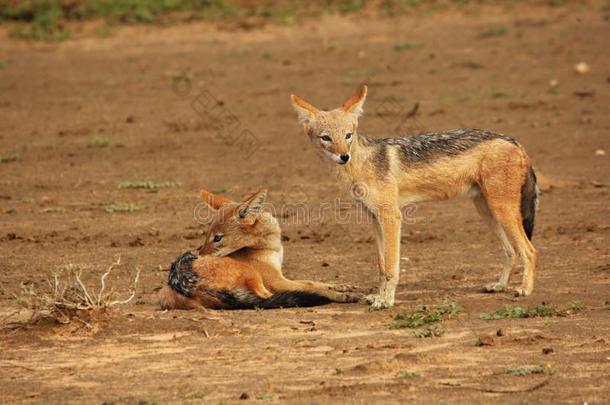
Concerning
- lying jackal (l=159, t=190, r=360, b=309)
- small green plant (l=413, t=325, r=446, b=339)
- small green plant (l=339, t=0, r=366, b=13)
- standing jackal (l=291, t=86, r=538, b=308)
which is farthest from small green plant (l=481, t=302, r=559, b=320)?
small green plant (l=339, t=0, r=366, b=13)

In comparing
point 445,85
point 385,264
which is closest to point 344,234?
point 385,264

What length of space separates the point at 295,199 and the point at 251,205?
4.05 meters

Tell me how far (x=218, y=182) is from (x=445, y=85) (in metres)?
6.18

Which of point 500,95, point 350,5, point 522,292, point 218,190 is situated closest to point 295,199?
point 218,190

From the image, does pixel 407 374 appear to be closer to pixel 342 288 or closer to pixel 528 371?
pixel 528 371

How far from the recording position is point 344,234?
11758 mm

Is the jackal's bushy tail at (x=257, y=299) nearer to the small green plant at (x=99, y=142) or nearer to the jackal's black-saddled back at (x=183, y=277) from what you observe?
the jackal's black-saddled back at (x=183, y=277)

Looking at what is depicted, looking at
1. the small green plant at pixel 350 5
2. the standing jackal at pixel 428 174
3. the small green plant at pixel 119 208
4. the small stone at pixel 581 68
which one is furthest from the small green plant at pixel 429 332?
the small green plant at pixel 350 5

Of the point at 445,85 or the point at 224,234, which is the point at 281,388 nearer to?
the point at 224,234

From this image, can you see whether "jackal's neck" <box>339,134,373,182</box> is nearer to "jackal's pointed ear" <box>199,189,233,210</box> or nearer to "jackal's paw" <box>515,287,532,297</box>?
"jackal's pointed ear" <box>199,189,233,210</box>

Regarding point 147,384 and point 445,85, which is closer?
point 147,384

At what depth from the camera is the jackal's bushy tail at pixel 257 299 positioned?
859cm

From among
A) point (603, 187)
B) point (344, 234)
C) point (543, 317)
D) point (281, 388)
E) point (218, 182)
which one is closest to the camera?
point (281, 388)

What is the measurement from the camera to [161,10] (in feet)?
77.3
